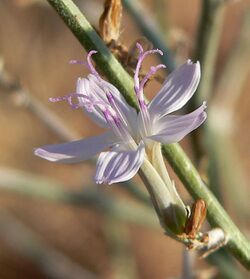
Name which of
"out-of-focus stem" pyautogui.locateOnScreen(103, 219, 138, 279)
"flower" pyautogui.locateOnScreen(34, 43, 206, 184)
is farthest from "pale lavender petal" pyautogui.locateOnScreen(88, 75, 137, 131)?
"out-of-focus stem" pyautogui.locateOnScreen(103, 219, 138, 279)

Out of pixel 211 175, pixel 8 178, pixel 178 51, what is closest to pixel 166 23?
pixel 178 51

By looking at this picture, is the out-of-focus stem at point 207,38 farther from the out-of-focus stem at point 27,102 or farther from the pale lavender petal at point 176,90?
the pale lavender petal at point 176,90

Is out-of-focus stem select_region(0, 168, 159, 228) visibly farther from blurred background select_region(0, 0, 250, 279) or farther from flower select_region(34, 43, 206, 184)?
flower select_region(34, 43, 206, 184)

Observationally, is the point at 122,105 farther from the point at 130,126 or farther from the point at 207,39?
the point at 207,39

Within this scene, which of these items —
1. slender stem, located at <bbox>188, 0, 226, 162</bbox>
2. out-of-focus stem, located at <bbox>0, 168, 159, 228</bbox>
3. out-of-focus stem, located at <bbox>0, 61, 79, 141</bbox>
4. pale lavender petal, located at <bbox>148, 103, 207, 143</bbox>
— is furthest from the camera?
out-of-focus stem, located at <bbox>0, 168, 159, 228</bbox>

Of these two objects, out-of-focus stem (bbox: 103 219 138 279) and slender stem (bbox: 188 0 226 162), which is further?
out-of-focus stem (bbox: 103 219 138 279)

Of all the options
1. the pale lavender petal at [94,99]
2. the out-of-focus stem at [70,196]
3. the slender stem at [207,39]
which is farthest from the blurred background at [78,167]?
the pale lavender petal at [94,99]

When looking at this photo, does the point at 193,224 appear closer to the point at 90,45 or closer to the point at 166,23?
the point at 90,45
